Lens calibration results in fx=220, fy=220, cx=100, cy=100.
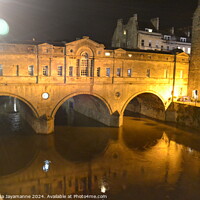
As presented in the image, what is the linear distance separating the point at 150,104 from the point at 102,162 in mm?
21624

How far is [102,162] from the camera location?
22.0 m

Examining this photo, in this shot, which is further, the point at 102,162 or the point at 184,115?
the point at 184,115

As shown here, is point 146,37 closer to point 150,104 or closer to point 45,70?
point 150,104

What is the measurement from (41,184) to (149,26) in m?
44.9

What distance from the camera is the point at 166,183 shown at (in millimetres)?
18109

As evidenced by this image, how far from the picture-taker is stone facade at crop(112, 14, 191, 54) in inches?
1941

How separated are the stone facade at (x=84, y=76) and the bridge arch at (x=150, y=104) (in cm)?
45

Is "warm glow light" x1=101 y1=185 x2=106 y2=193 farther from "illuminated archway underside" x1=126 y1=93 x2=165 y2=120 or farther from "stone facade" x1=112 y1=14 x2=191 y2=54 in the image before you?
"stone facade" x1=112 y1=14 x2=191 y2=54

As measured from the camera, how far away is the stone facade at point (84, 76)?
26.3 m

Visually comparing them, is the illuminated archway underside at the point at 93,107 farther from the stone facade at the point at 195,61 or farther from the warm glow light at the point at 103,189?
the stone facade at the point at 195,61

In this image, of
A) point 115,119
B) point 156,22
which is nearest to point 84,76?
point 115,119

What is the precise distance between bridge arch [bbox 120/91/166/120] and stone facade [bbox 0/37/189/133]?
45cm

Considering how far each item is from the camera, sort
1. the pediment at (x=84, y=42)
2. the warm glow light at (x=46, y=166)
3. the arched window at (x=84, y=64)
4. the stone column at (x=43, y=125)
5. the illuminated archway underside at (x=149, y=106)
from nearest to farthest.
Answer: the warm glow light at (x=46, y=166) → the stone column at (x=43, y=125) → the pediment at (x=84, y=42) → the arched window at (x=84, y=64) → the illuminated archway underside at (x=149, y=106)

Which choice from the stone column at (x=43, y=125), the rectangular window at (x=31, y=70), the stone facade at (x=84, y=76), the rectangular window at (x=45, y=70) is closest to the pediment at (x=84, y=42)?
the stone facade at (x=84, y=76)
